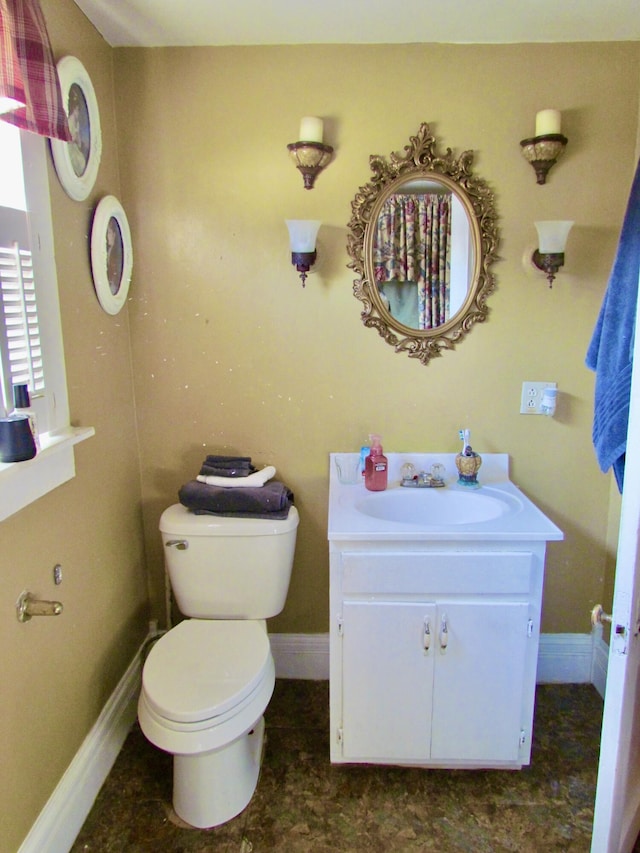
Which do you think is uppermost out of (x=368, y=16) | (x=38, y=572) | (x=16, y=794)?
(x=368, y=16)

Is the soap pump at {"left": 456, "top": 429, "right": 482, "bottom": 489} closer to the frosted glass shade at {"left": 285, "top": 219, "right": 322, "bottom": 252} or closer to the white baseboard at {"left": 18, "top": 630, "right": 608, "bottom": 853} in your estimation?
the white baseboard at {"left": 18, "top": 630, "right": 608, "bottom": 853}

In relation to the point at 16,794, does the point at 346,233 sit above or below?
above

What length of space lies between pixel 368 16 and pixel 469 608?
1.73m

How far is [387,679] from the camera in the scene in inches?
65.9

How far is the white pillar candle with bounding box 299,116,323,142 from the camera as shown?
1.83 meters

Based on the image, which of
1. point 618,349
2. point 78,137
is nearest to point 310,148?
point 78,137

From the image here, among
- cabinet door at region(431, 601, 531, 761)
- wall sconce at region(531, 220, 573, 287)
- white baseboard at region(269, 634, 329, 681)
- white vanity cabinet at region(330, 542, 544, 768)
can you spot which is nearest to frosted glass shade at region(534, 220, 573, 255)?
wall sconce at region(531, 220, 573, 287)

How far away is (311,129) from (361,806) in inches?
81.2

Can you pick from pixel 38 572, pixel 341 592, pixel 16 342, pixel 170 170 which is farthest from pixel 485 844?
pixel 170 170

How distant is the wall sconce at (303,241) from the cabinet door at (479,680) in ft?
3.77

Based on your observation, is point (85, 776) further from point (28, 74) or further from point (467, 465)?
point (28, 74)

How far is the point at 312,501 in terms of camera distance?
2.15 m

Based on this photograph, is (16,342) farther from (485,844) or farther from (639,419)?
(485,844)

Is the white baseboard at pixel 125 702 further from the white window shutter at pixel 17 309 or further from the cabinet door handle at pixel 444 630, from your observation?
the white window shutter at pixel 17 309
